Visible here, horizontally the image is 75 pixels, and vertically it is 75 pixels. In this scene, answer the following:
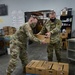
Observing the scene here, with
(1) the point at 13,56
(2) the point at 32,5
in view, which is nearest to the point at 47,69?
(1) the point at 13,56

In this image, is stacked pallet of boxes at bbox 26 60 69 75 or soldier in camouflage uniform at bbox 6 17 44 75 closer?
stacked pallet of boxes at bbox 26 60 69 75

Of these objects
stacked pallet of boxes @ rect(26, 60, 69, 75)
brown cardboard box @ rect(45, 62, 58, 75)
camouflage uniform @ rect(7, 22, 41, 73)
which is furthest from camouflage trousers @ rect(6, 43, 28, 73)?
brown cardboard box @ rect(45, 62, 58, 75)

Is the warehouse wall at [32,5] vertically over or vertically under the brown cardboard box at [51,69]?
over

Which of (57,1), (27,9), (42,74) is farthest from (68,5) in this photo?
(42,74)

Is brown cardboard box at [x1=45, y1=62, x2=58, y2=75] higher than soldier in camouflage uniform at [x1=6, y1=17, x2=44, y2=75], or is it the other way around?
soldier in camouflage uniform at [x1=6, y1=17, x2=44, y2=75]

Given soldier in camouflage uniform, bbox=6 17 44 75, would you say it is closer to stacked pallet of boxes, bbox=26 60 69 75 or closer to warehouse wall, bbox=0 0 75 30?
stacked pallet of boxes, bbox=26 60 69 75

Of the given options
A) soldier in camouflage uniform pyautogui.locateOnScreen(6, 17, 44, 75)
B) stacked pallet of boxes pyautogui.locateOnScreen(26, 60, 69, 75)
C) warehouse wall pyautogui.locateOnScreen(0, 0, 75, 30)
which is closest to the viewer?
stacked pallet of boxes pyautogui.locateOnScreen(26, 60, 69, 75)

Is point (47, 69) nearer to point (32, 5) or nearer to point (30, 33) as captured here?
point (30, 33)

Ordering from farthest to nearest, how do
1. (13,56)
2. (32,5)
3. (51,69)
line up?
(32,5) → (13,56) → (51,69)

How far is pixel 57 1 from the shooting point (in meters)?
6.85

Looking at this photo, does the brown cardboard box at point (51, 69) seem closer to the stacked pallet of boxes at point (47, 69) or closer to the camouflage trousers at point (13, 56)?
the stacked pallet of boxes at point (47, 69)

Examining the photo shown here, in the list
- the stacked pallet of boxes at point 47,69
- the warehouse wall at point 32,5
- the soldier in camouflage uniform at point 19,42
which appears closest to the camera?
Answer: the stacked pallet of boxes at point 47,69

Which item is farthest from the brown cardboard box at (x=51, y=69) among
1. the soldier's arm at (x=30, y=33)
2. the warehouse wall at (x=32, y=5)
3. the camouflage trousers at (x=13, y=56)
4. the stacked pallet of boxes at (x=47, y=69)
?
the warehouse wall at (x=32, y=5)

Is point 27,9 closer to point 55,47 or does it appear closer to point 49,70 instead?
point 55,47
